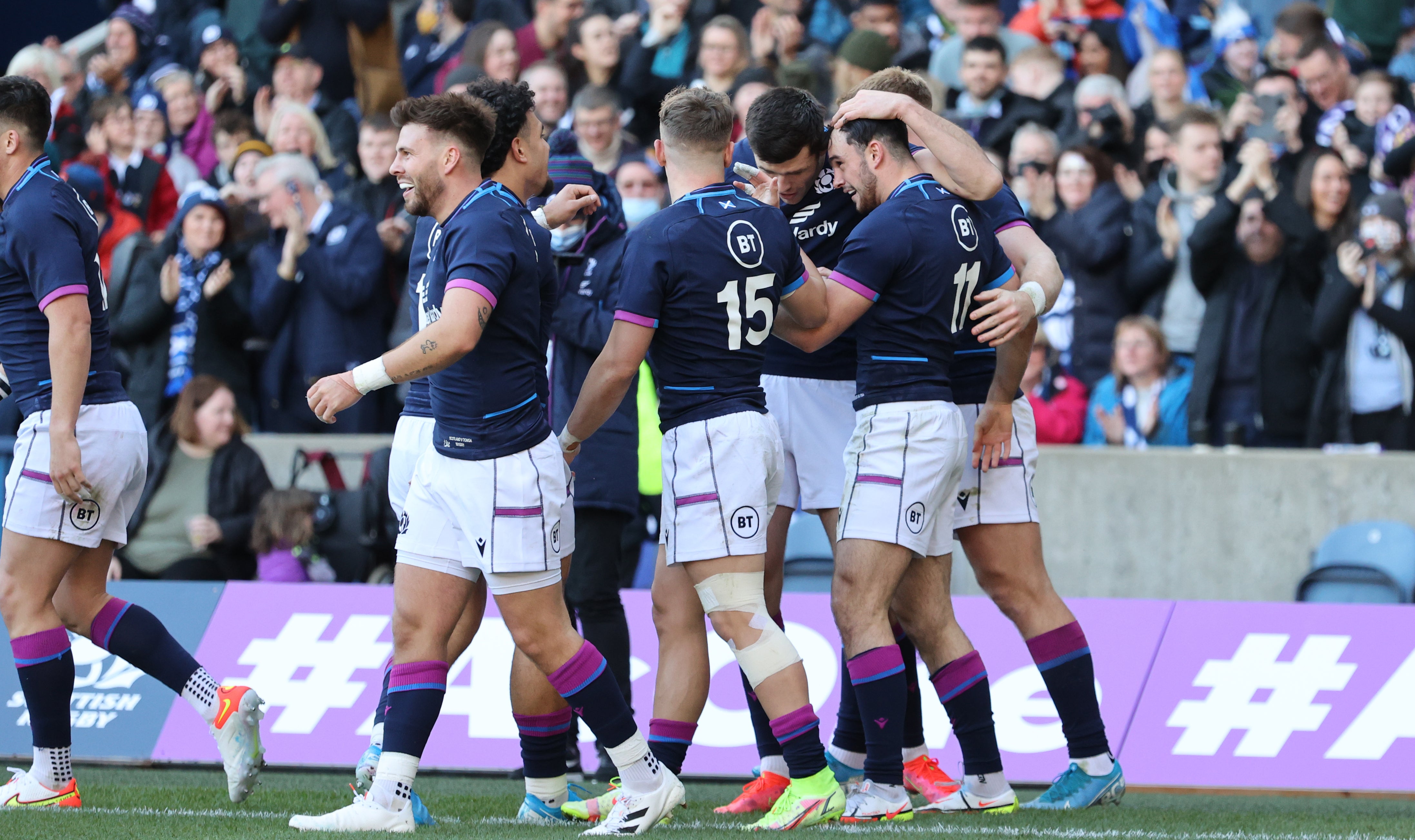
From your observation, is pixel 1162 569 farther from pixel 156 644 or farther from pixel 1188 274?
pixel 156 644

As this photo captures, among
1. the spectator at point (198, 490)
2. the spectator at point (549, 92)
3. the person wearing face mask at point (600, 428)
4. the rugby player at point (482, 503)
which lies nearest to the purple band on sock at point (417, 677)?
the rugby player at point (482, 503)

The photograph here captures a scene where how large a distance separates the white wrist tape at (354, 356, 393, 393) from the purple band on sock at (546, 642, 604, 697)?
3.35 feet

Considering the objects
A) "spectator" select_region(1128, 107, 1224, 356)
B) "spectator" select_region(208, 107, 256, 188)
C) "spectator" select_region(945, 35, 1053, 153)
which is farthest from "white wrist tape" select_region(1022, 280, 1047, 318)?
"spectator" select_region(208, 107, 256, 188)

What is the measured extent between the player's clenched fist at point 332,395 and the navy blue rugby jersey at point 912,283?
166 centimetres

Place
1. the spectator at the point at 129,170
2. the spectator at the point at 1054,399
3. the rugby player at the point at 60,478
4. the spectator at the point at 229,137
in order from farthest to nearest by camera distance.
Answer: the spectator at the point at 229,137 → the spectator at the point at 129,170 → the spectator at the point at 1054,399 → the rugby player at the point at 60,478

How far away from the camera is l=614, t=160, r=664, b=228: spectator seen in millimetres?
8281

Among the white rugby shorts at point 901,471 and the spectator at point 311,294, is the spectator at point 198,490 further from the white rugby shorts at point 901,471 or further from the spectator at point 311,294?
the white rugby shorts at point 901,471

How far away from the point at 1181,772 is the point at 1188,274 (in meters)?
3.81

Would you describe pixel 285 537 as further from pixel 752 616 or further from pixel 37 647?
pixel 752 616

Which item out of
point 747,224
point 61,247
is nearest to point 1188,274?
point 747,224

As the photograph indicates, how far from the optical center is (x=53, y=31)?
18.1 m

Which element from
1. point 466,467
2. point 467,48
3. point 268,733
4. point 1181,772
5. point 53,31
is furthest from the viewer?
point 53,31

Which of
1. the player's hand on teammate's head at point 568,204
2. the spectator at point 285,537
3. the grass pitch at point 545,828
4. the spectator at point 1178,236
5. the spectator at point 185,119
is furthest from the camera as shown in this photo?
the spectator at point 185,119

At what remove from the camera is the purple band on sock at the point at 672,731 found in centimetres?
548
